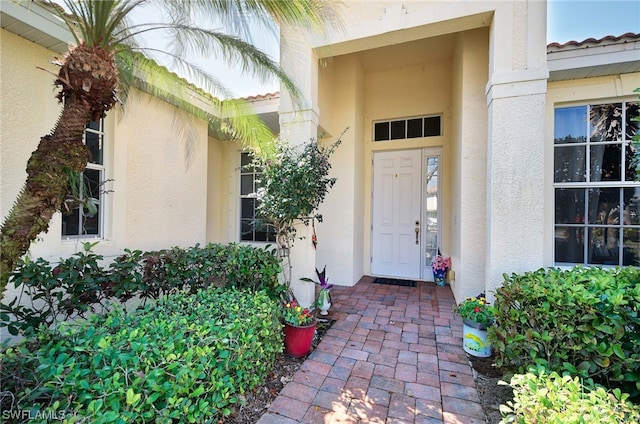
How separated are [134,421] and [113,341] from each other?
0.61 m

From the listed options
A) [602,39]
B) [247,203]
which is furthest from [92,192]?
[602,39]

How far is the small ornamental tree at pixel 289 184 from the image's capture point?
3430 millimetres

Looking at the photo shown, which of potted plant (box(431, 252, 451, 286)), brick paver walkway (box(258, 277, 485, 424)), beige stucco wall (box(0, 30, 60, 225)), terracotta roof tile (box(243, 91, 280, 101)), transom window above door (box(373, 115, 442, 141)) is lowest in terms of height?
brick paver walkway (box(258, 277, 485, 424))

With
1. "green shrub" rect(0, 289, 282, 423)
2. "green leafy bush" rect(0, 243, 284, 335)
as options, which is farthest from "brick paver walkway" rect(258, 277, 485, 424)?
"green leafy bush" rect(0, 243, 284, 335)

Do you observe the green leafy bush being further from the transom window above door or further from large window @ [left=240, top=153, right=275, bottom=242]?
the transom window above door

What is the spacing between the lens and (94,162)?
3.63m

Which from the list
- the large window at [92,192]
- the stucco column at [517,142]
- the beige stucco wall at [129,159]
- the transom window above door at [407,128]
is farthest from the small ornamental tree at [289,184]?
the transom window above door at [407,128]

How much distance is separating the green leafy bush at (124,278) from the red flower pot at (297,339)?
1.96 ft

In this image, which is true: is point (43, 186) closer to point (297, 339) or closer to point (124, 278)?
point (124, 278)

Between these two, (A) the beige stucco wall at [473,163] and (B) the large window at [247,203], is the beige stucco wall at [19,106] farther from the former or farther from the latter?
(A) the beige stucco wall at [473,163]

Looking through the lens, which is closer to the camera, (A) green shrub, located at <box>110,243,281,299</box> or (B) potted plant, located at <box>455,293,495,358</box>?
(B) potted plant, located at <box>455,293,495,358</box>

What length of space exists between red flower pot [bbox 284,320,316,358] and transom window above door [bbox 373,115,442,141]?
451 centimetres

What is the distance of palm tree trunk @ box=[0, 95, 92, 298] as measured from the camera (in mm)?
1866

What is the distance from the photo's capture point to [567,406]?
139 centimetres
